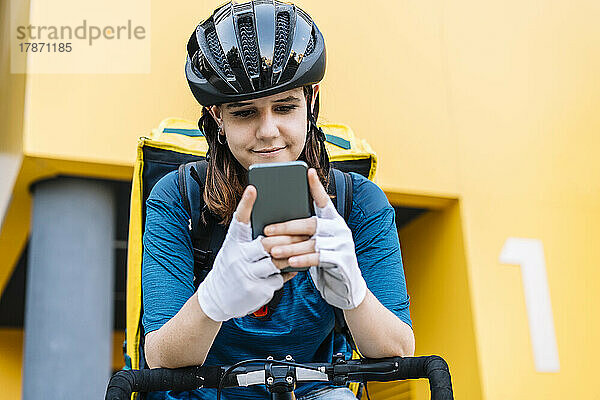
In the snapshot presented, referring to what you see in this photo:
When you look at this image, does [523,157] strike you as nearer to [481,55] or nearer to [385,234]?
[481,55]

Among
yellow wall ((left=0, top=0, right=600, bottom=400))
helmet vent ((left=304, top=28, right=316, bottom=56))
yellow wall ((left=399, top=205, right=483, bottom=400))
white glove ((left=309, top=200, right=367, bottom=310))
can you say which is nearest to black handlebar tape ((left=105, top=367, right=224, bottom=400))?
white glove ((left=309, top=200, right=367, bottom=310))

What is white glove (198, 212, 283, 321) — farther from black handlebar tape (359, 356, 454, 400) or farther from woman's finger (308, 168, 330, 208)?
black handlebar tape (359, 356, 454, 400)

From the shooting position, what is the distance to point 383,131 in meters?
4.19

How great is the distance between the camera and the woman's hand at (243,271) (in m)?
1.41

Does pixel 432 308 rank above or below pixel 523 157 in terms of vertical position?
below

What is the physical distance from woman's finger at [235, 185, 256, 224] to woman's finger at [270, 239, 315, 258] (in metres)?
0.08

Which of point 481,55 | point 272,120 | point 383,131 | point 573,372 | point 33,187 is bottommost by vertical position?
point 573,372

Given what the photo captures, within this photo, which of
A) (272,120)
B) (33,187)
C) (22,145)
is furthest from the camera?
(33,187)

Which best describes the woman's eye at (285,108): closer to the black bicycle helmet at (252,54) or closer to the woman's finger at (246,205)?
the black bicycle helmet at (252,54)

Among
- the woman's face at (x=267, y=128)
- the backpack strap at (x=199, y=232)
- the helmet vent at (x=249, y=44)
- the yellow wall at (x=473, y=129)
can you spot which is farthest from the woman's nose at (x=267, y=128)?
the yellow wall at (x=473, y=129)

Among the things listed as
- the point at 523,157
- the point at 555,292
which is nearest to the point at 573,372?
the point at 555,292

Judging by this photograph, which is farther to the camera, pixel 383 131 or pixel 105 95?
pixel 383 131

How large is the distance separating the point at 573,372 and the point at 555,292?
0.41 meters

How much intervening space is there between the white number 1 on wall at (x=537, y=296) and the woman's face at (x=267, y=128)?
253cm
